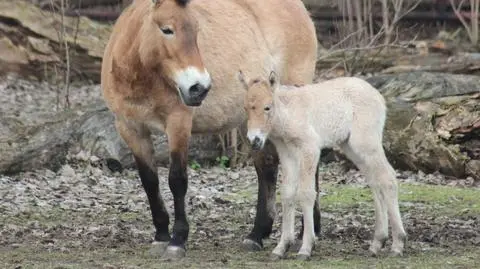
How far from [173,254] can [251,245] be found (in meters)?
0.88

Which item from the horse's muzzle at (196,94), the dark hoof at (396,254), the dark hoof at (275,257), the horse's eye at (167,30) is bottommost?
the dark hoof at (396,254)

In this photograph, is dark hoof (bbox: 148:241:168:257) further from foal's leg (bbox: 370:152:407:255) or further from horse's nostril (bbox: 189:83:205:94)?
foal's leg (bbox: 370:152:407:255)

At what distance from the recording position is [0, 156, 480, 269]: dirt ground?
7.05 metres

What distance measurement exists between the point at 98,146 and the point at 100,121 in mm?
443

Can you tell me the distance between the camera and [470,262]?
6758mm

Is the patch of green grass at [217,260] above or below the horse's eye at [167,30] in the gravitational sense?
below

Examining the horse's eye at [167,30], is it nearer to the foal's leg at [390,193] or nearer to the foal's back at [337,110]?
the foal's back at [337,110]

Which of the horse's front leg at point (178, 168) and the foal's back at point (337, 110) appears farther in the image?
the horse's front leg at point (178, 168)

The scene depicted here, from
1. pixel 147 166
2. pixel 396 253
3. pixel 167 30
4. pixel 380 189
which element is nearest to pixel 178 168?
pixel 147 166

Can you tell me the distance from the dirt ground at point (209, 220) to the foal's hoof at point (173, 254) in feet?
0.23

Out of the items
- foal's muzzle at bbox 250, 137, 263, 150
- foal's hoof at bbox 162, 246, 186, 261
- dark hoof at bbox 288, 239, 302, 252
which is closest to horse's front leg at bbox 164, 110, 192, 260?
foal's hoof at bbox 162, 246, 186, 261

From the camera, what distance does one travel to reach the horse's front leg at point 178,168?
7285mm

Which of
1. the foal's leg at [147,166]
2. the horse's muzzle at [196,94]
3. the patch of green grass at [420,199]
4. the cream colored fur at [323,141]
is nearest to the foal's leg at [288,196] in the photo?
the cream colored fur at [323,141]

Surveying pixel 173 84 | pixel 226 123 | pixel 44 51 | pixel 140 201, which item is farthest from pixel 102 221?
pixel 44 51
